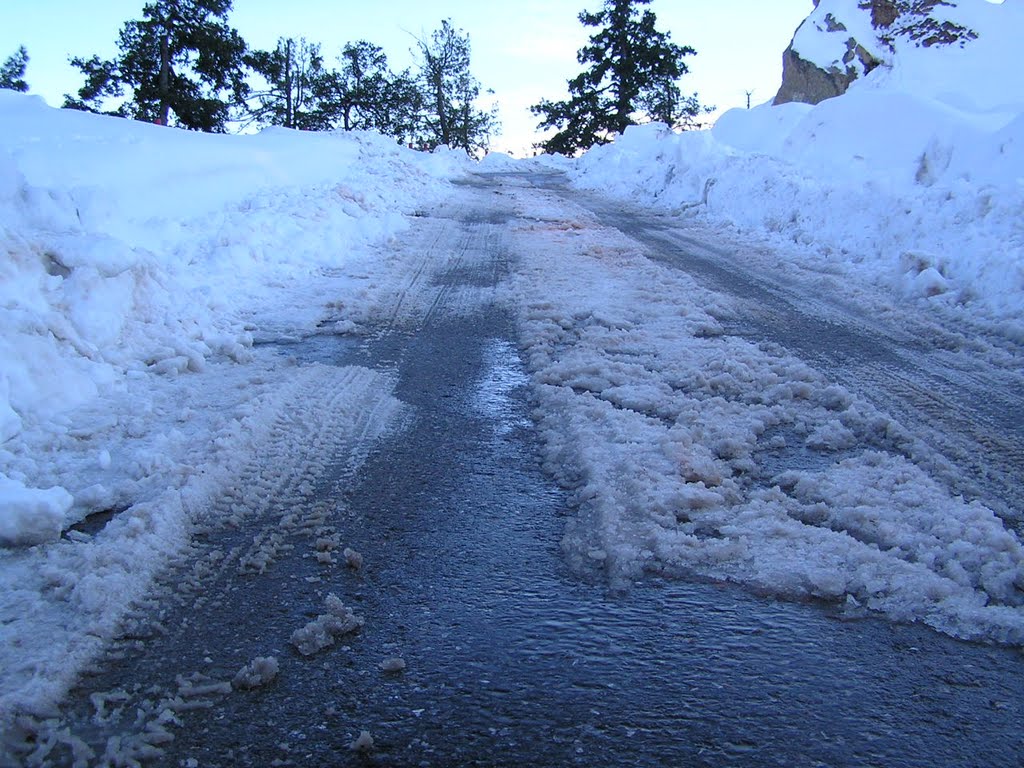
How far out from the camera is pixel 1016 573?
2486mm

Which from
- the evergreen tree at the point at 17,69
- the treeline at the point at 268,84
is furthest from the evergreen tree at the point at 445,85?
the evergreen tree at the point at 17,69

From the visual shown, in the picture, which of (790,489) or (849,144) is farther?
(849,144)

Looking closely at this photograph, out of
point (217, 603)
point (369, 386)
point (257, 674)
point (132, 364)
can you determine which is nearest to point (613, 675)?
point (257, 674)

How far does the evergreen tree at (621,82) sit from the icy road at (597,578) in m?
34.0

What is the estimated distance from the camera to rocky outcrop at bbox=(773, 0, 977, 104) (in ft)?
50.2

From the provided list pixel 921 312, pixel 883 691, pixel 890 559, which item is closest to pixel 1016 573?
pixel 890 559

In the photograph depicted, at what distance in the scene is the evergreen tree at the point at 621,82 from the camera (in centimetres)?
3628

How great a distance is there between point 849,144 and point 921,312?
6665 millimetres

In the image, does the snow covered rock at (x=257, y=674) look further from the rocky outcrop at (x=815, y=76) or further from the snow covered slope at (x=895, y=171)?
the rocky outcrop at (x=815, y=76)

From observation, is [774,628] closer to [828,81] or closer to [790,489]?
[790,489]

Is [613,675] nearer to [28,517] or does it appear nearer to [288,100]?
[28,517]

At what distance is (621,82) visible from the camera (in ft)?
122

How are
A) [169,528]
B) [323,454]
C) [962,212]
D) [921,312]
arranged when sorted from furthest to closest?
1. [962,212]
2. [921,312]
3. [323,454]
4. [169,528]

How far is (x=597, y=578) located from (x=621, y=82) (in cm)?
3796
